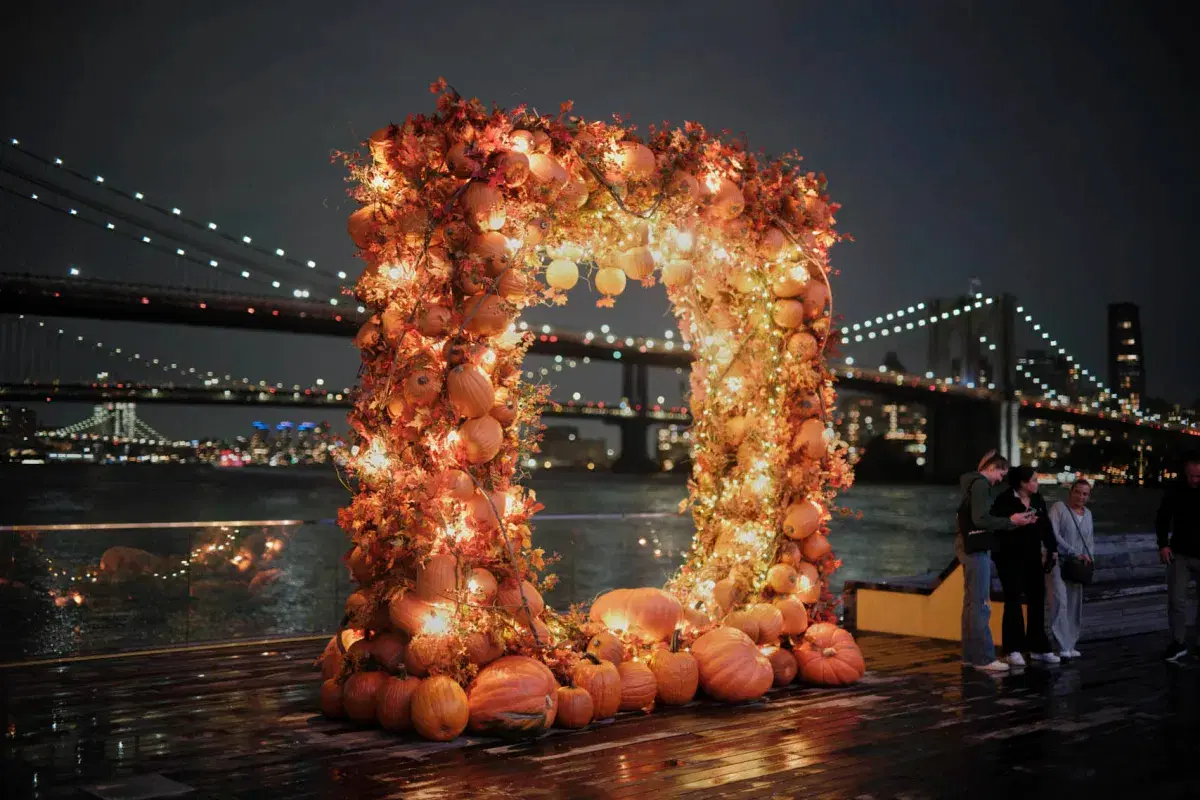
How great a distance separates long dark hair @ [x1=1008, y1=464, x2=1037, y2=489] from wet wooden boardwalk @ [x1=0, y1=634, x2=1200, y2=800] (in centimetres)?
109

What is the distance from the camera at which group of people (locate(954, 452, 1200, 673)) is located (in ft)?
22.1

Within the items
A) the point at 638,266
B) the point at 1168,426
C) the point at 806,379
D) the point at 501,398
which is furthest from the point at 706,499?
the point at 1168,426

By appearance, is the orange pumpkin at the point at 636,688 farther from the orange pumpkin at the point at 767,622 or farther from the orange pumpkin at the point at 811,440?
the orange pumpkin at the point at 811,440

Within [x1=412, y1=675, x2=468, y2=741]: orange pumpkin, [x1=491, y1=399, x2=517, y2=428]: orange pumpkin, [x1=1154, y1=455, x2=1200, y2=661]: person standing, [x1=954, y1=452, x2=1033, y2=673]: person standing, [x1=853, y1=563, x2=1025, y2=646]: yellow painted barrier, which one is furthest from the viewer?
[x1=853, y1=563, x2=1025, y2=646]: yellow painted barrier

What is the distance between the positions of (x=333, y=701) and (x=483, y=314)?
1.73 meters

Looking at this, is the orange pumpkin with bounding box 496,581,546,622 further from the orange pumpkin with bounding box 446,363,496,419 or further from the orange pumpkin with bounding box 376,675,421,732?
the orange pumpkin with bounding box 446,363,496,419

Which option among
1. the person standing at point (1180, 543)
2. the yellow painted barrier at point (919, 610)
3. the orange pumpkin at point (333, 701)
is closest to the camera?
the orange pumpkin at point (333, 701)

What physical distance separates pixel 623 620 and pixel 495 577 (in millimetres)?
809

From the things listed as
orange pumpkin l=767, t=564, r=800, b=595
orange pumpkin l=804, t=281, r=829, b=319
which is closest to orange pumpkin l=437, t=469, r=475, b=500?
orange pumpkin l=767, t=564, r=800, b=595

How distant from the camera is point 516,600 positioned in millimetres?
5188

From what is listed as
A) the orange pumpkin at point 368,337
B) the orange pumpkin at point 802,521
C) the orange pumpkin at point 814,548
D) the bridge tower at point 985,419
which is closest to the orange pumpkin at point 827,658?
the orange pumpkin at point 814,548

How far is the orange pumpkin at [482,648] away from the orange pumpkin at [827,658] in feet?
5.86

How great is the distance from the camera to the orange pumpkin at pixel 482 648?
5.00m

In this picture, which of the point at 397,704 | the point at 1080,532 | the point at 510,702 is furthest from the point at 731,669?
the point at 1080,532
